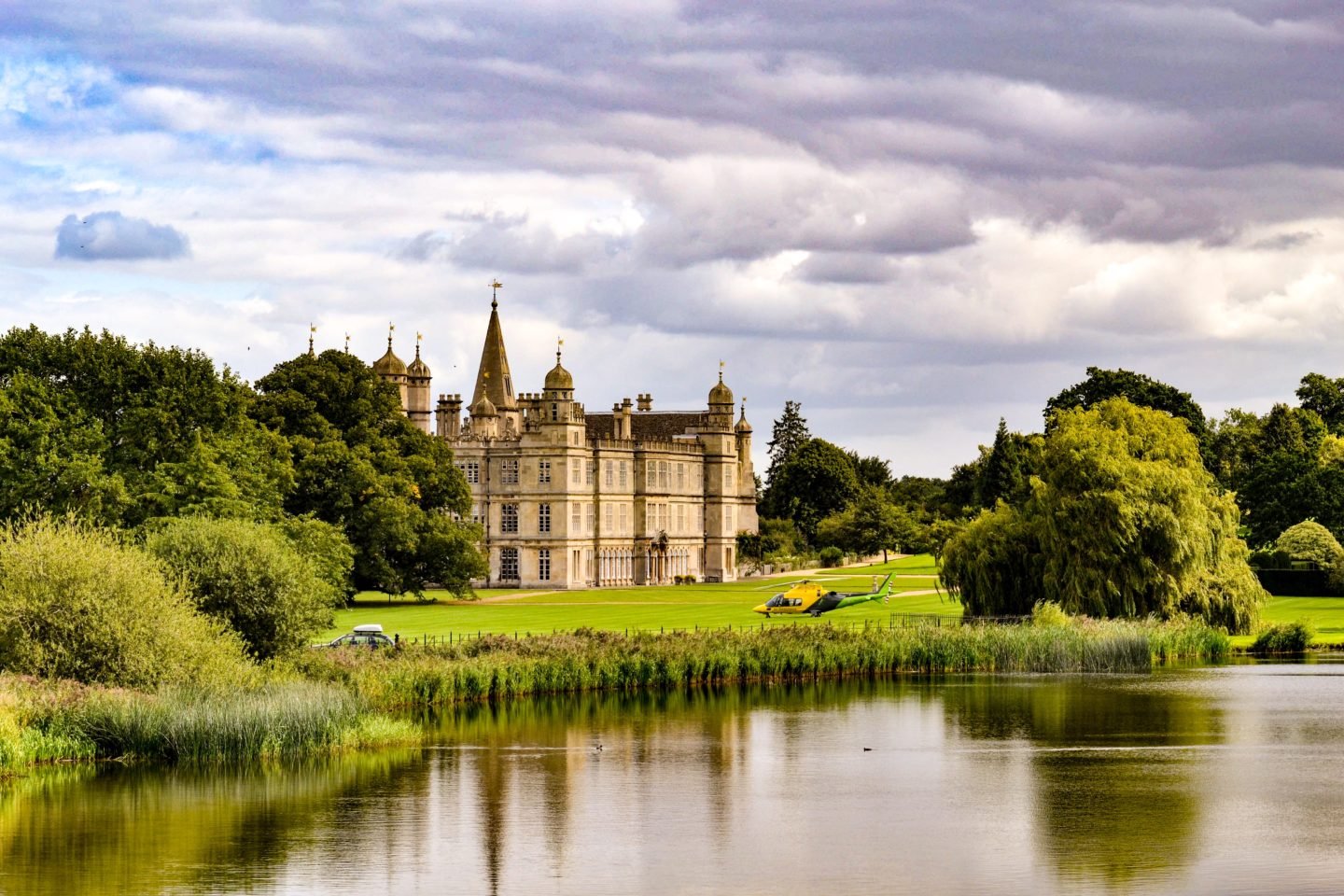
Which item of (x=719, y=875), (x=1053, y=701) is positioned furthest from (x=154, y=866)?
(x=1053, y=701)

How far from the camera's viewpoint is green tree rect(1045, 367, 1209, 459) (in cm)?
9150

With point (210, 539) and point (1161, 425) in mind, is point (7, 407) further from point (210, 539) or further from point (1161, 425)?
point (1161, 425)

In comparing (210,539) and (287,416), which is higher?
(287,416)

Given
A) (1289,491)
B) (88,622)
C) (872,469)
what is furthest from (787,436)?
(88,622)

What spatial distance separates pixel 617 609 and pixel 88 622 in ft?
121


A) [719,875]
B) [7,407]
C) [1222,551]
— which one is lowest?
[719,875]

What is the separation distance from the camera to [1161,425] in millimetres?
57781

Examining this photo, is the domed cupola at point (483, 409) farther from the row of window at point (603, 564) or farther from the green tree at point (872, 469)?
the green tree at point (872, 469)

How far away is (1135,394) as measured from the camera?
91.5 metres

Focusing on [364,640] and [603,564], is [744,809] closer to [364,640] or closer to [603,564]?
[364,640]

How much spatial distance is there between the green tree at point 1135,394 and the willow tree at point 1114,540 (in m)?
34.4

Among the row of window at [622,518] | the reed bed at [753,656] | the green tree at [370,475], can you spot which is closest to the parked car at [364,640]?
the reed bed at [753,656]

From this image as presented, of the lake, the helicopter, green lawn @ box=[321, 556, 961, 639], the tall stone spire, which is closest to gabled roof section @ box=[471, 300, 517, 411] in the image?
the tall stone spire

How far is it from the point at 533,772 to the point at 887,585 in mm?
45657
